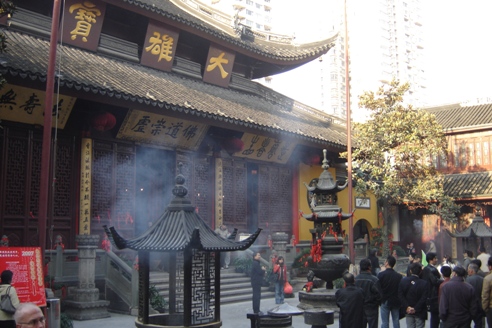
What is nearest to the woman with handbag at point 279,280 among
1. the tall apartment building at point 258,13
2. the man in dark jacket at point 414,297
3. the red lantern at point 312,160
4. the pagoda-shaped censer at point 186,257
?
the man in dark jacket at point 414,297

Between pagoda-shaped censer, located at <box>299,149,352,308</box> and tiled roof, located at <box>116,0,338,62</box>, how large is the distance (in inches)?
265

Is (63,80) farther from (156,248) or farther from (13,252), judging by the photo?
(156,248)

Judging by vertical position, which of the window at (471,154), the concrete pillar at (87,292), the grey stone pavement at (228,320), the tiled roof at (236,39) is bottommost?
the grey stone pavement at (228,320)

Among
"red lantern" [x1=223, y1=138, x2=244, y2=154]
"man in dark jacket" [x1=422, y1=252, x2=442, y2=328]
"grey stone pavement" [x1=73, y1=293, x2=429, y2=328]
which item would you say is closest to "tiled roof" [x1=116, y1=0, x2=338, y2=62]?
"red lantern" [x1=223, y1=138, x2=244, y2=154]

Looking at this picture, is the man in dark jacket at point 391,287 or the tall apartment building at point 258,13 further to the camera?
the tall apartment building at point 258,13

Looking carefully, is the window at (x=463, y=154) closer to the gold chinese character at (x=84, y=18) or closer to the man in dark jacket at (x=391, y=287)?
the gold chinese character at (x=84, y=18)

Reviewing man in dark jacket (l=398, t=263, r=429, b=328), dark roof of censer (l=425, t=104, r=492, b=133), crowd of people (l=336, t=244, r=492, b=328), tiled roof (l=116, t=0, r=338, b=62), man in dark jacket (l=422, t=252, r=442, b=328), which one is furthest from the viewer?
dark roof of censer (l=425, t=104, r=492, b=133)

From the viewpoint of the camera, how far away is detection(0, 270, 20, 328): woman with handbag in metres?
6.00

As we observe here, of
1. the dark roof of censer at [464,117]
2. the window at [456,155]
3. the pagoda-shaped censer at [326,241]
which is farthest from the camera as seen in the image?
the window at [456,155]

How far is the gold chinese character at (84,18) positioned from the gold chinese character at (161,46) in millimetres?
1921

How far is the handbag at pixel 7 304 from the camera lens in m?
6.03

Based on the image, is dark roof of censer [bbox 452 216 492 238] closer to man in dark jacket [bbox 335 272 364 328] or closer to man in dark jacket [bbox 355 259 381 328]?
man in dark jacket [bbox 355 259 381 328]

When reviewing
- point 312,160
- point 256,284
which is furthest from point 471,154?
point 256,284

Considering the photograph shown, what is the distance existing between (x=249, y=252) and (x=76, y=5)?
27.1ft
